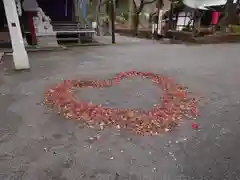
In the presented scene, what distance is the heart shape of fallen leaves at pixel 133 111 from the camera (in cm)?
301

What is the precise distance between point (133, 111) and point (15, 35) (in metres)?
4.04

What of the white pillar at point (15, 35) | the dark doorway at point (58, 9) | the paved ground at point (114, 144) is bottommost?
the paved ground at point (114, 144)

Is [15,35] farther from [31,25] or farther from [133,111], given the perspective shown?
[31,25]

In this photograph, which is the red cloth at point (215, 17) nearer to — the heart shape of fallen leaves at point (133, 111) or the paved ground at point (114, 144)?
the paved ground at point (114, 144)

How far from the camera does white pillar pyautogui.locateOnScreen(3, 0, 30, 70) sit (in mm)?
5340

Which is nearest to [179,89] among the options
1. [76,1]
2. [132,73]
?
[132,73]

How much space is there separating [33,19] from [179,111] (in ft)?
28.2

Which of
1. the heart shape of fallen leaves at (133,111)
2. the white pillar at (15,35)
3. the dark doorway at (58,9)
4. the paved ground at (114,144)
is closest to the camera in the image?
the paved ground at (114,144)

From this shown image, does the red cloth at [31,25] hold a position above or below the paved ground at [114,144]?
above

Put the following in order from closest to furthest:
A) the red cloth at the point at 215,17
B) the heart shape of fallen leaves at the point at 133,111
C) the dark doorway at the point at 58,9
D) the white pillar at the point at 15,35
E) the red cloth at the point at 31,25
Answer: the heart shape of fallen leaves at the point at 133,111 → the white pillar at the point at 15,35 → the red cloth at the point at 31,25 → the dark doorway at the point at 58,9 → the red cloth at the point at 215,17

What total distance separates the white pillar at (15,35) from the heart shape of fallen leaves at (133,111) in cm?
193

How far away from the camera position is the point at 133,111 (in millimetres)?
3438

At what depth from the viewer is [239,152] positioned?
8.07 feet

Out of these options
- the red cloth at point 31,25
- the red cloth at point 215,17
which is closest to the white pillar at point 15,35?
the red cloth at point 31,25
